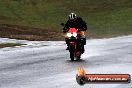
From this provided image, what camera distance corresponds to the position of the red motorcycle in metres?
20.5

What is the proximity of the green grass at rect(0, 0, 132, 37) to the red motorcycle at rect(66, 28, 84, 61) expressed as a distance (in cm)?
3493

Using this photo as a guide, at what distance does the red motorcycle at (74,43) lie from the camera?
2047 cm

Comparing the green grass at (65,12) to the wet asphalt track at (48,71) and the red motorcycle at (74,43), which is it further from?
the wet asphalt track at (48,71)

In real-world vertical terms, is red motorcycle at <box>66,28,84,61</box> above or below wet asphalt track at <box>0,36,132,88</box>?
above

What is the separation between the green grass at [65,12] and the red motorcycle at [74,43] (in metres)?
34.9

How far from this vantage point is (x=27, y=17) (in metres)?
66.3

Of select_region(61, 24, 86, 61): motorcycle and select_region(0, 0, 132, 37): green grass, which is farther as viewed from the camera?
select_region(0, 0, 132, 37): green grass

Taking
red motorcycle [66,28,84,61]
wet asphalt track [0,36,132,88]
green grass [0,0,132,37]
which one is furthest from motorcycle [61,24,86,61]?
green grass [0,0,132,37]

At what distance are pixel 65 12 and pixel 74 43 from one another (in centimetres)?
4862

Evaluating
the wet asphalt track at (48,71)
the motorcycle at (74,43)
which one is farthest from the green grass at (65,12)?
the wet asphalt track at (48,71)

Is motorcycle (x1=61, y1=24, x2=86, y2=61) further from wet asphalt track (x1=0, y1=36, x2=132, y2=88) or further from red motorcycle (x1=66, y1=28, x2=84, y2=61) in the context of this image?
wet asphalt track (x1=0, y1=36, x2=132, y2=88)

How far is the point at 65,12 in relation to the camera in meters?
69.0

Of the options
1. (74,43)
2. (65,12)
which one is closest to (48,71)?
(74,43)

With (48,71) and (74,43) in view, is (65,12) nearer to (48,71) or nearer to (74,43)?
(74,43)
